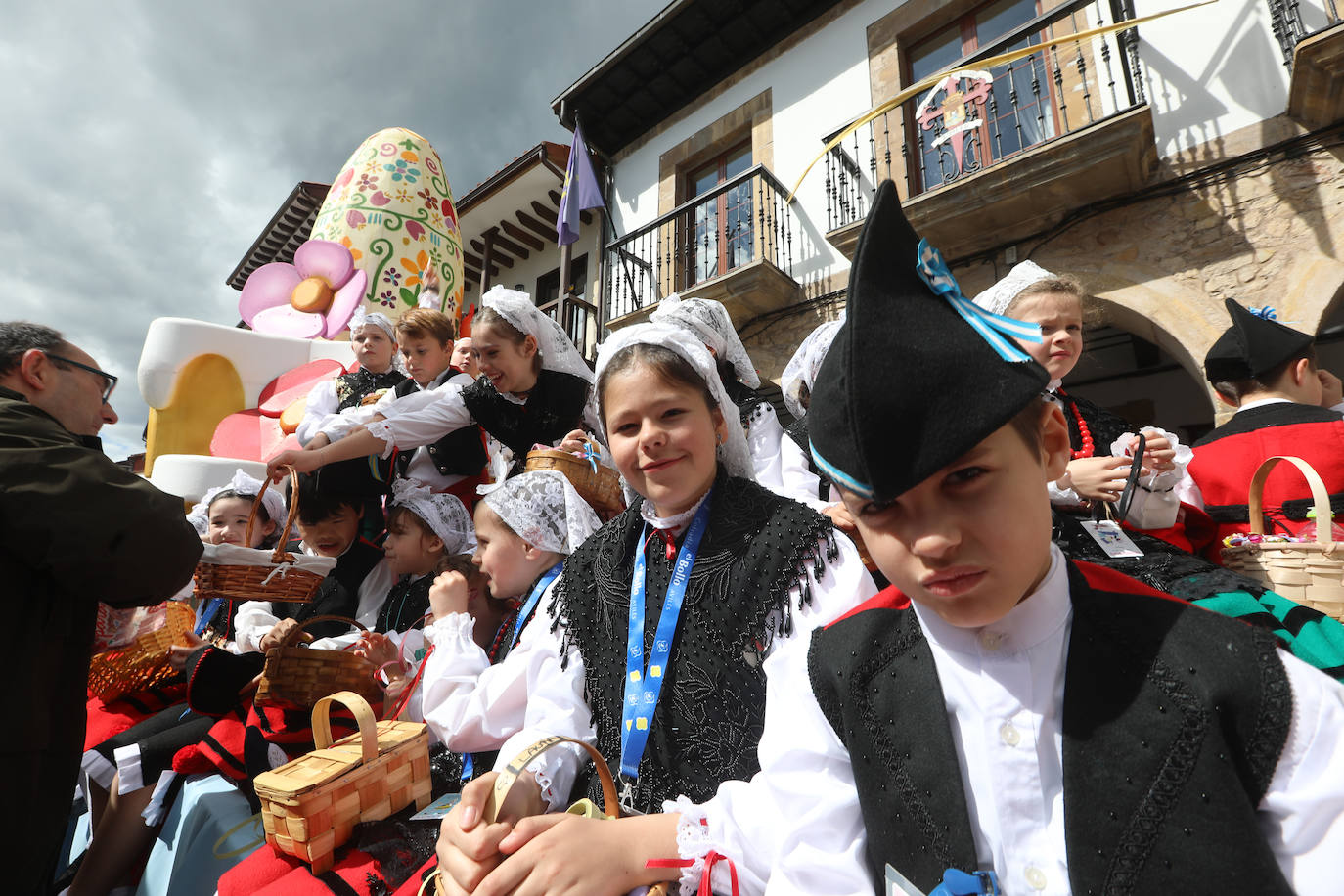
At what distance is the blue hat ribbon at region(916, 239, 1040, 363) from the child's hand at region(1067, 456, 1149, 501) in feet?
3.52

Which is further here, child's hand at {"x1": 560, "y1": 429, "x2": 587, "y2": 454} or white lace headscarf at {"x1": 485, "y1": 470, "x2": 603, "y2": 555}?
child's hand at {"x1": 560, "y1": 429, "x2": 587, "y2": 454}

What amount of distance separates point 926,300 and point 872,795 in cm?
76

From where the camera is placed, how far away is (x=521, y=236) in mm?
12273

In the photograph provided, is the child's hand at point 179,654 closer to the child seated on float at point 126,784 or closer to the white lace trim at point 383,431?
the child seated on float at point 126,784

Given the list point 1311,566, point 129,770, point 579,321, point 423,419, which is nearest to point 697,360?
point 1311,566

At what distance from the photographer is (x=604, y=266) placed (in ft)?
32.6

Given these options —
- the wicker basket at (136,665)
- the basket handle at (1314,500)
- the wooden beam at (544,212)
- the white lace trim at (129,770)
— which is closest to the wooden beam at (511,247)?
the wooden beam at (544,212)

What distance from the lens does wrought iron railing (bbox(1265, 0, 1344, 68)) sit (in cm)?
445

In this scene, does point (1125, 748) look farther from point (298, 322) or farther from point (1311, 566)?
point (298, 322)

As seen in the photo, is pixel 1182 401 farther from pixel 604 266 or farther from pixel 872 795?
pixel 872 795

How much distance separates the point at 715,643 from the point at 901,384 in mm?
866

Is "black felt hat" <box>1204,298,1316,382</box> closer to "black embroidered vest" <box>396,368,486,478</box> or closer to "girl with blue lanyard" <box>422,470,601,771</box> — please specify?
"girl with blue lanyard" <box>422,470,601,771</box>

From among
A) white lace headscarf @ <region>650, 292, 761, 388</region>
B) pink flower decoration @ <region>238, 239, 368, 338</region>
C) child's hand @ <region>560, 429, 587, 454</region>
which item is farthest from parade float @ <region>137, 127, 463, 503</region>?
white lace headscarf @ <region>650, 292, 761, 388</region>

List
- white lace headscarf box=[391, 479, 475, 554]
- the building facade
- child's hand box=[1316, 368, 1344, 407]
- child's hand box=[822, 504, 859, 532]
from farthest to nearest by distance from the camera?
1. the building facade
2. white lace headscarf box=[391, 479, 475, 554]
3. child's hand box=[1316, 368, 1344, 407]
4. child's hand box=[822, 504, 859, 532]
